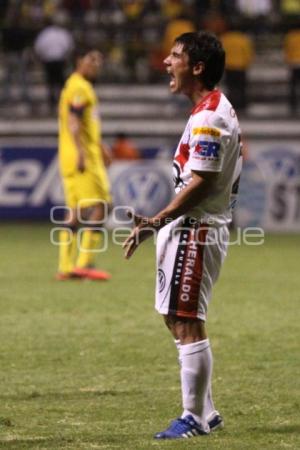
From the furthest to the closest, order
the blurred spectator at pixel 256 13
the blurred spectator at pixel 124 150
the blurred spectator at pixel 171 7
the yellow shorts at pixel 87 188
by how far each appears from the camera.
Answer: the blurred spectator at pixel 171 7, the blurred spectator at pixel 256 13, the blurred spectator at pixel 124 150, the yellow shorts at pixel 87 188

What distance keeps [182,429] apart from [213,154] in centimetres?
143

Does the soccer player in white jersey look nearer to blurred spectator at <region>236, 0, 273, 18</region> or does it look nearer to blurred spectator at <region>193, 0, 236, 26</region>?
blurred spectator at <region>193, 0, 236, 26</region>

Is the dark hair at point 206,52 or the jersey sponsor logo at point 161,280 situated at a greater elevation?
the dark hair at point 206,52

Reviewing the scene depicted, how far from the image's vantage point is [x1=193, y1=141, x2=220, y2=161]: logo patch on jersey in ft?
20.0

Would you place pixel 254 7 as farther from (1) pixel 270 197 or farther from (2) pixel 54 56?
(1) pixel 270 197

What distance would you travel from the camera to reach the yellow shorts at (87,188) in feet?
42.6

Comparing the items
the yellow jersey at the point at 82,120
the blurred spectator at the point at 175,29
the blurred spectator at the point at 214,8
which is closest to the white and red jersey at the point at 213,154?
the yellow jersey at the point at 82,120

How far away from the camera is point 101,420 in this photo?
22.0ft

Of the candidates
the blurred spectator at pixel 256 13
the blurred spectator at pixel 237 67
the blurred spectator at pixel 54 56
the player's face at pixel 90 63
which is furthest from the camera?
the blurred spectator at pixel 256 13

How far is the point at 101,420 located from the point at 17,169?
14.2m

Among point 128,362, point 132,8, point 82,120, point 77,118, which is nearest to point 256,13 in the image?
point 132,8

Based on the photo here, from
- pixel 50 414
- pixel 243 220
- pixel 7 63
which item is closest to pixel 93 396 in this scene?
pixel 50 414

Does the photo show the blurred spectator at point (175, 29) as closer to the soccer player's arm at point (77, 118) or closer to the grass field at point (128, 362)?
the grass field at point (128, 362)

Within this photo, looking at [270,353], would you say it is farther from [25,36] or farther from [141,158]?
[25,36]
